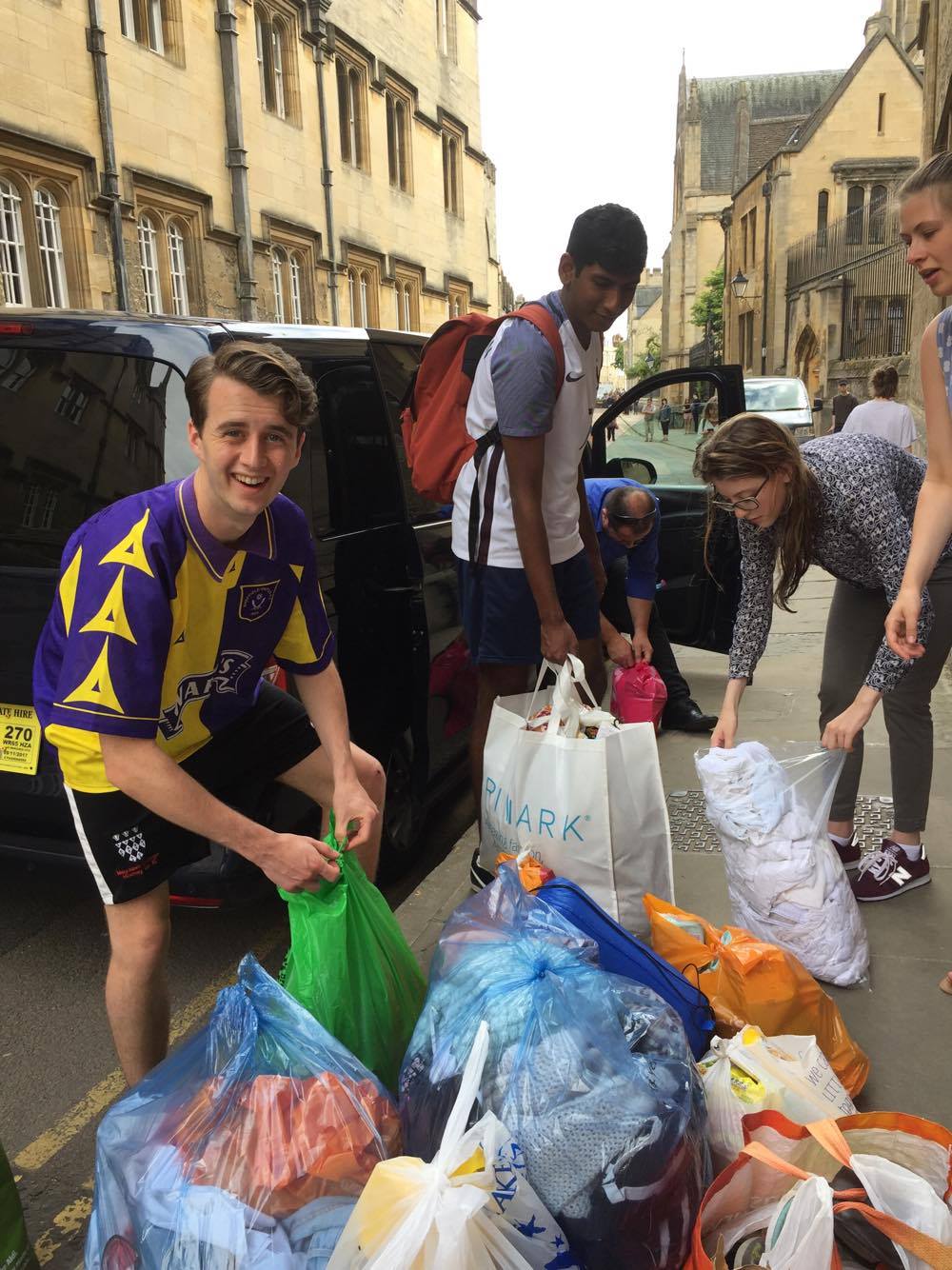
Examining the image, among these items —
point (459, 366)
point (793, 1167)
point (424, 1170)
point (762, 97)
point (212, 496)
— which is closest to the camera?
point (424, 1170)

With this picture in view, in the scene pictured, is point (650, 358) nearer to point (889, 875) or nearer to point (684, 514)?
point (684, 514)

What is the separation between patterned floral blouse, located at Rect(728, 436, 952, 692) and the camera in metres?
2.81

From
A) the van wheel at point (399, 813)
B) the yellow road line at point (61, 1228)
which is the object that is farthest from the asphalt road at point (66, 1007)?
the van wheel at point (399, 813)

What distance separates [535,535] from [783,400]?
1437 centimetres

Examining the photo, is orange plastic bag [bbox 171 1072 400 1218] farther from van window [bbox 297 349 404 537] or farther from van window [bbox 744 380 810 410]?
van window [bbox 744 380 810 410]

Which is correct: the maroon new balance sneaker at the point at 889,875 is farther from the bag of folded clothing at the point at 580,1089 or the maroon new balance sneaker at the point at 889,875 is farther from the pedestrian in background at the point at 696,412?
the pedestrian in background at the point at 696,412

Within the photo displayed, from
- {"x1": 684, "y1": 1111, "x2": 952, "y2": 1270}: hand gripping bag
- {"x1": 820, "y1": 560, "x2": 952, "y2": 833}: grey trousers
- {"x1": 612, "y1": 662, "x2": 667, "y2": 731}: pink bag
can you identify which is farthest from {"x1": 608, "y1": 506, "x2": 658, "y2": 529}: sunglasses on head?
{"x1": 684, "y1": 1111, "x2": 952, "y2": 1270}: hand gripping bag

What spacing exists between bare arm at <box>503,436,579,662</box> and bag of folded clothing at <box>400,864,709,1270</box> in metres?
1.29

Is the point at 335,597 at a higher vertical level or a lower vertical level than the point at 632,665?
higher

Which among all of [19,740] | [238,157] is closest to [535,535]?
[19,740]

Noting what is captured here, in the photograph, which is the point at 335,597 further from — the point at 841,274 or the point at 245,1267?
the point at 841,274

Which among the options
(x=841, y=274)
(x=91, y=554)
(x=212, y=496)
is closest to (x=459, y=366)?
(x=212, y=496)

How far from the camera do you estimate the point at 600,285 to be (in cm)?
302

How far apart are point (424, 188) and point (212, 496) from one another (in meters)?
30.3
